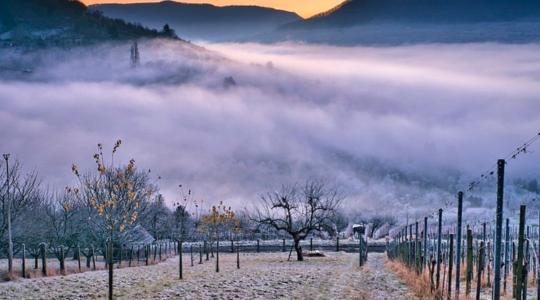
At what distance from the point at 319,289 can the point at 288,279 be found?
5.50 meters

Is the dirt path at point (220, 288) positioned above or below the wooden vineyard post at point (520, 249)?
below

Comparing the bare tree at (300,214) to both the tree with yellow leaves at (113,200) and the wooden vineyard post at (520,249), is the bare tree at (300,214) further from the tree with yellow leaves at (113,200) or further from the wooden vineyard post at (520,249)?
the wooden vineyard post at (520,249)

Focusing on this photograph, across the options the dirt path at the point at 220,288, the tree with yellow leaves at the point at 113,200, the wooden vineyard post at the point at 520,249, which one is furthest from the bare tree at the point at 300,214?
the wooden vineyard post at the point at 520,249

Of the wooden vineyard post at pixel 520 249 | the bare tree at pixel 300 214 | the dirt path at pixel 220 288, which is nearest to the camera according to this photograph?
the wooden vineyard post at pixel 520 249

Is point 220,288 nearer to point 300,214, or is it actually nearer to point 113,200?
point 113,200

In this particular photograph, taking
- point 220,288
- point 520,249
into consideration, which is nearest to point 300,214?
point 220,288

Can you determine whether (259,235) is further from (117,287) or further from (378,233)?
(117,287)

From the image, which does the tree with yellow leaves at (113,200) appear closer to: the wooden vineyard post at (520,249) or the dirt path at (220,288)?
the dirt path at (220,288)

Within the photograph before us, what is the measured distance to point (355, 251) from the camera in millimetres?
82812

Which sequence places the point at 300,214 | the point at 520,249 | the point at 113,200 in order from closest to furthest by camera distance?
the point at 520,249 < the point at 113,200 < the point at 300,214

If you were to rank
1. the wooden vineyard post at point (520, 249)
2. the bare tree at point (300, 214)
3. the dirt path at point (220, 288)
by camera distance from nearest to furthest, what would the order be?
the wooden vineyard post at point (520, 249), the dirt path at point (220, 288), the bare tree at point (300, 214)

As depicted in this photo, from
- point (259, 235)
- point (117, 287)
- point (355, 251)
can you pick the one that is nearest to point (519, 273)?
point (117, 287)

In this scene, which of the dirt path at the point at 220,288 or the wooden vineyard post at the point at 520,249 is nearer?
the wooden vineyard post at the point at 520,249

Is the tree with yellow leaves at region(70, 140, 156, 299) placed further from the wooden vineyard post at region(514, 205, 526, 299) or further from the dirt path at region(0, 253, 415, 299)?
the wooden vineyard post at region(514, 205, 526, 299)
